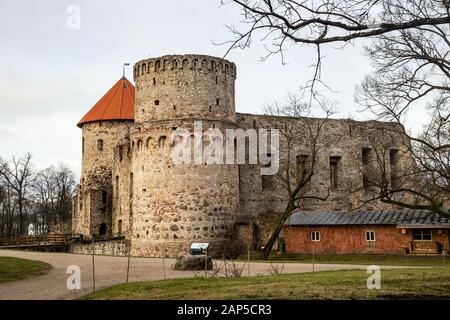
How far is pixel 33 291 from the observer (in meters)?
13.9

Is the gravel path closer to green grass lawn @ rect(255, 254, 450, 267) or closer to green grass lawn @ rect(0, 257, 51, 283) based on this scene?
green grass lawn @ rect(0, 257, 51, 283)

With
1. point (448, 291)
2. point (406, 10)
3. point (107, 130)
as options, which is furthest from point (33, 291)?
point (107, 130)

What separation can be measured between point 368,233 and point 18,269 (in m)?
18.1

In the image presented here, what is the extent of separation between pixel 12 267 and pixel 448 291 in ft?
47.0

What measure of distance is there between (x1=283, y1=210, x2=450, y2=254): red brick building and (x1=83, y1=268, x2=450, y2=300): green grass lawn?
46.5 feet

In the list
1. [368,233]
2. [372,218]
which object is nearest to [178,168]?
[368,233]

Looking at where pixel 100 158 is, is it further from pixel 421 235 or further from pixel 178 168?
pixel 421 235

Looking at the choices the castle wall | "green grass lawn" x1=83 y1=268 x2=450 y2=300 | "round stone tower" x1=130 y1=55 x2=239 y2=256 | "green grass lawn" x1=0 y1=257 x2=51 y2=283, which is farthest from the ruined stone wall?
"green grass lawn" x1=83 y1=268 x2=450 y2=300

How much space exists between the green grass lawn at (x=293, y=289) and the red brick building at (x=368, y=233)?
1417 cm

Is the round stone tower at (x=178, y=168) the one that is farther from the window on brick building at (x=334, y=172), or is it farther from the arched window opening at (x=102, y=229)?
the arched window opening at (x=102, y=229)

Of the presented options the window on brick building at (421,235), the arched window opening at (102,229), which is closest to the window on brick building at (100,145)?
the arched window opening at (102,229)

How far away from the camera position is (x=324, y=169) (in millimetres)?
37531

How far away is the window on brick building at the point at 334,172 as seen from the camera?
3800cm
